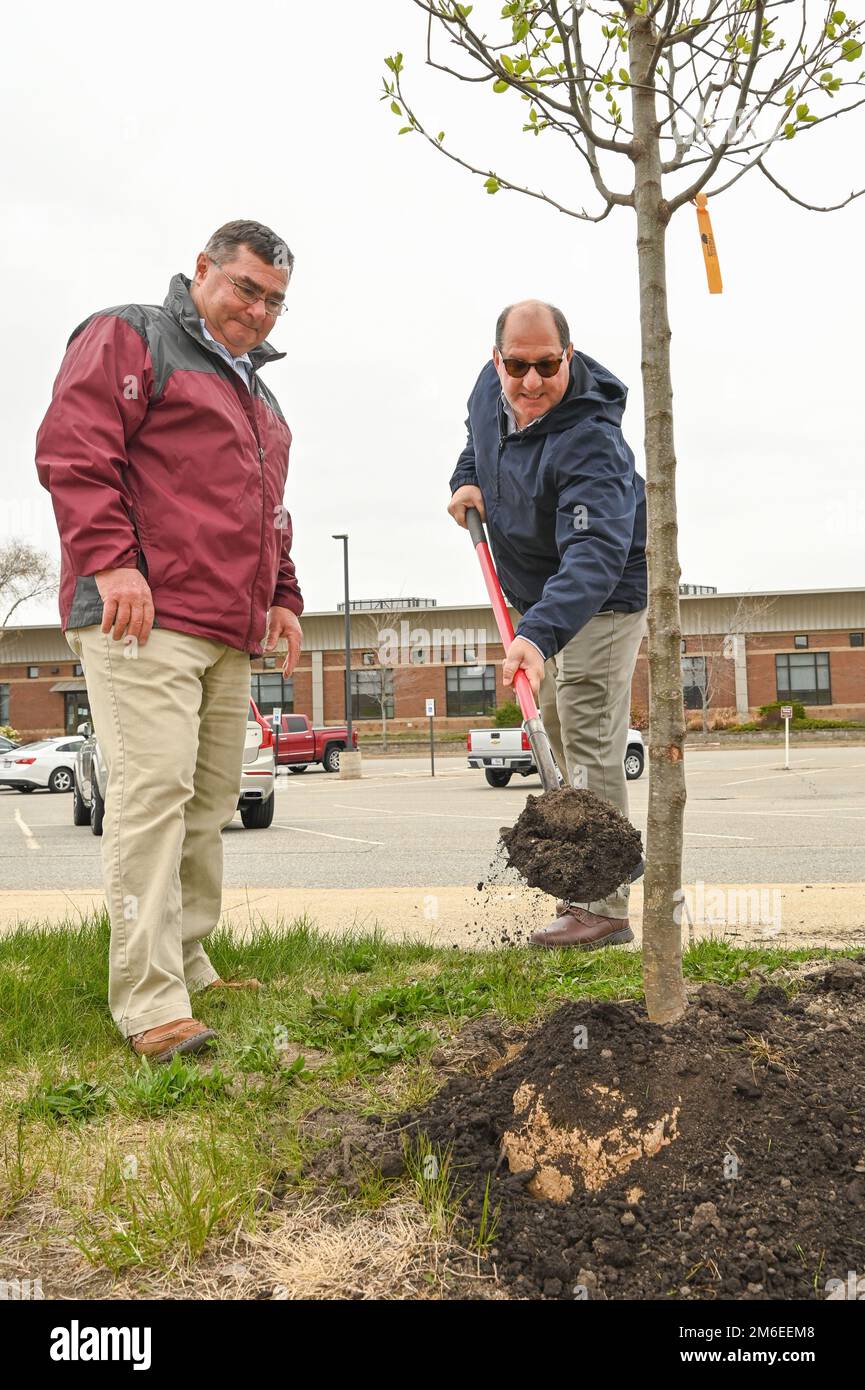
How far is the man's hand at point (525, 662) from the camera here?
2926mm

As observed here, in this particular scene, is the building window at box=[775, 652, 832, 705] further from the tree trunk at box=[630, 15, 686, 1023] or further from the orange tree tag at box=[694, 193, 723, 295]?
the tree trunk at box=[630, 15, 686, 1023]

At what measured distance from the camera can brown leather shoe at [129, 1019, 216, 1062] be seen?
2660 millimetres

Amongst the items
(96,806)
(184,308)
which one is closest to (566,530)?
(184,308)

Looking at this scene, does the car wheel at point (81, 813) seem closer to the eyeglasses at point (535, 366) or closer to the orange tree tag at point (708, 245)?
the eyeglasses at point (535, 366)

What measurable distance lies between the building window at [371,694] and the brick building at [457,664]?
0.18 feet

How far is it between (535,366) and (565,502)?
1.40 ft

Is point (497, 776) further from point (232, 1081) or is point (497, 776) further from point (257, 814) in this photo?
point (232, 1081)

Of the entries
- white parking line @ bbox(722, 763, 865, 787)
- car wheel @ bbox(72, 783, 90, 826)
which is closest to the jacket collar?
car wheel @ bbox(72, 783, 90, 826)

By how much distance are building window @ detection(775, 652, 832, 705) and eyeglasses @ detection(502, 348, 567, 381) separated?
4365 cm

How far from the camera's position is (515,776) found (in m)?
21.5

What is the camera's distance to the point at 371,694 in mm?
46625

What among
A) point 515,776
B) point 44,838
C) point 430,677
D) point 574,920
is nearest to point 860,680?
point 430,677

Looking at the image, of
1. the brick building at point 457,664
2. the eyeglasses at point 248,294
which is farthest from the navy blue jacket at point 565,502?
the brick building at point 457,664
